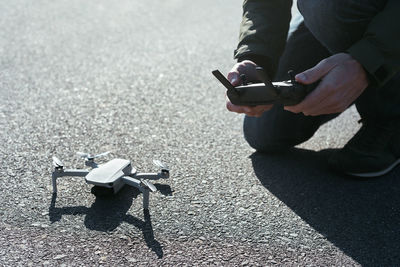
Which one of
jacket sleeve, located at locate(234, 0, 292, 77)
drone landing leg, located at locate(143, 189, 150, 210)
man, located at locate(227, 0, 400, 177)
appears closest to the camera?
man, located at locate(227, 0, 400, 177)

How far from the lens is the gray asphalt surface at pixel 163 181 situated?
162cm

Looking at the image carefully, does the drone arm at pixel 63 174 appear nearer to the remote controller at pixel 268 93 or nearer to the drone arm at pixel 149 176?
the drone arm at pixel 149 176

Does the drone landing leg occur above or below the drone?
below

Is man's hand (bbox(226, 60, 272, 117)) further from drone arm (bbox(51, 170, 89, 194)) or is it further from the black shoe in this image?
drone arm (bbox(51, 170, 89, 194))

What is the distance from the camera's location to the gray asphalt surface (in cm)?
162

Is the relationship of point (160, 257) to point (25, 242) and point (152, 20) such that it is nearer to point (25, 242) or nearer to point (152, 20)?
point (25, 242)

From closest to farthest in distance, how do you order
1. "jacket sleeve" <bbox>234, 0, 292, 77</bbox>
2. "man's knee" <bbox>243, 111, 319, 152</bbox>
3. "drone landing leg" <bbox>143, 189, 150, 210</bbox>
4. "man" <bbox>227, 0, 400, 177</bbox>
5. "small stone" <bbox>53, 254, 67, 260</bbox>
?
"small stone" <bbox>53, 254, 67, 260</bbox>
"man" <bbox>227, 0, 400, 177</bbox>
"drone landing leg" <bbox>143, 189, 150, 210</bbox>
"jacket sleeve" <bbox>234, 0, 292, 77</bbox>
"man's knee" <bbox>243, 111, 319, 152</bbox>

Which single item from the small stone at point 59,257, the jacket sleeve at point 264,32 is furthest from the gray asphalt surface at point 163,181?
the jacket sleeve at point 264,32

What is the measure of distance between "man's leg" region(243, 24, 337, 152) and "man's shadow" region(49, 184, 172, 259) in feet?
2.10

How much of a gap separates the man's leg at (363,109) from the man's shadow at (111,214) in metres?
0.87

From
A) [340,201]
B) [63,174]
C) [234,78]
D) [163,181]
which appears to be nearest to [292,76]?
[234,78]

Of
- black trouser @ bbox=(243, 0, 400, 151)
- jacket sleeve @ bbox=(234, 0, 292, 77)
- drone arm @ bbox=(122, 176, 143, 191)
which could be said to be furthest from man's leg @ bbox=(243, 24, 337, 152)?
drone arm @ bbox=(122, 176, 143, 191)

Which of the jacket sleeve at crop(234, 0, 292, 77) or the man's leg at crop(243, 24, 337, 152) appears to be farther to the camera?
the man's leg at crop(243, 24, 337, 152)

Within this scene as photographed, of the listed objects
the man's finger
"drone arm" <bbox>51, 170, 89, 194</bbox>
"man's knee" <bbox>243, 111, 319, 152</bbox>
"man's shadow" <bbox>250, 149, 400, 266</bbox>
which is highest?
"drone arm" <bbox>51, 170, 89, 194</bbox>
